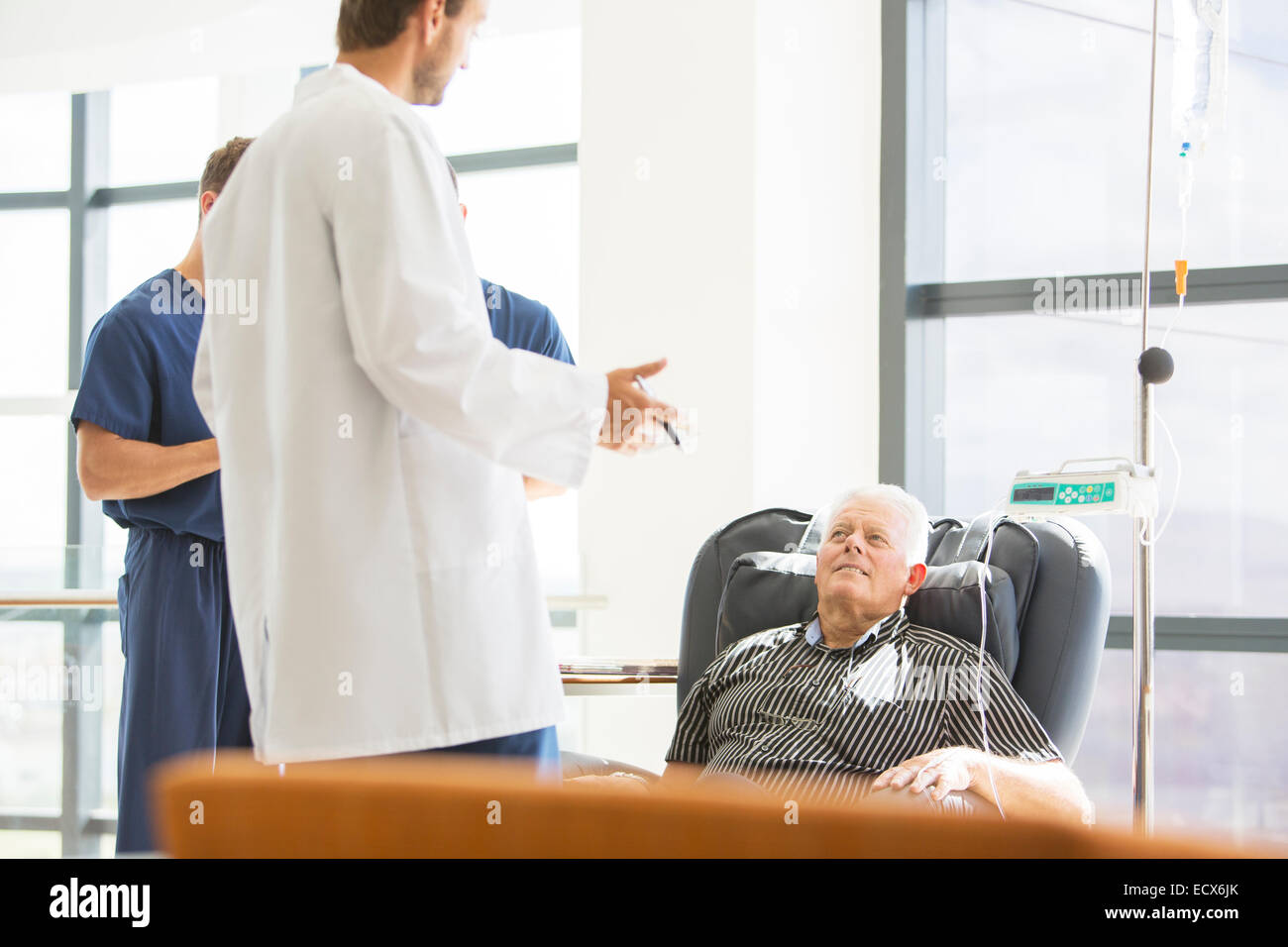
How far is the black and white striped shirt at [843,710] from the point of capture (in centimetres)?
177

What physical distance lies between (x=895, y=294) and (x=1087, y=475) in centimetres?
164

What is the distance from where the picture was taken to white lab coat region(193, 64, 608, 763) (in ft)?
3.56

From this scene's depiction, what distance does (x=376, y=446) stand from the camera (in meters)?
1.13

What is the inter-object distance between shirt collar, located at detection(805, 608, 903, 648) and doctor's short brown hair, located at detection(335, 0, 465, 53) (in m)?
1.20

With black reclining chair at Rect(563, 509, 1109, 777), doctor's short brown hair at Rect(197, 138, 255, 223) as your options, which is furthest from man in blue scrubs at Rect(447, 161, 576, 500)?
black reclining chair at Rect(563, 509, 1109, 777)

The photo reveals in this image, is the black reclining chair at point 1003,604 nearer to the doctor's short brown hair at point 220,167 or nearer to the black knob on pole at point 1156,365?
the black knob on pole at point 1156,365

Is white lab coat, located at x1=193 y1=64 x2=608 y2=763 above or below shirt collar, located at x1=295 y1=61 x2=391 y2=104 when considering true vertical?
below

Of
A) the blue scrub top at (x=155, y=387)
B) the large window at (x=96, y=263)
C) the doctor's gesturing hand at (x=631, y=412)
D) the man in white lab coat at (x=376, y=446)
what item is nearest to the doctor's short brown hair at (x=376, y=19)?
the man in white lab coat at (x=376, y=446)

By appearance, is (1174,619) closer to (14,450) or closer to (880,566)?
(880,566)

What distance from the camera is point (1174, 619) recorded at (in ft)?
10.4

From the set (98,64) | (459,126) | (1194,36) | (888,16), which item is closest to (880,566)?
(1194,36)

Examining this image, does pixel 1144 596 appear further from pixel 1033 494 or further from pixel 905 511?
pixel 905 511

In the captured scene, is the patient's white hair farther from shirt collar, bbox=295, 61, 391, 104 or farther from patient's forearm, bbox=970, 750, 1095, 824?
shirt collar, bbox=295, 61, 391, 104
